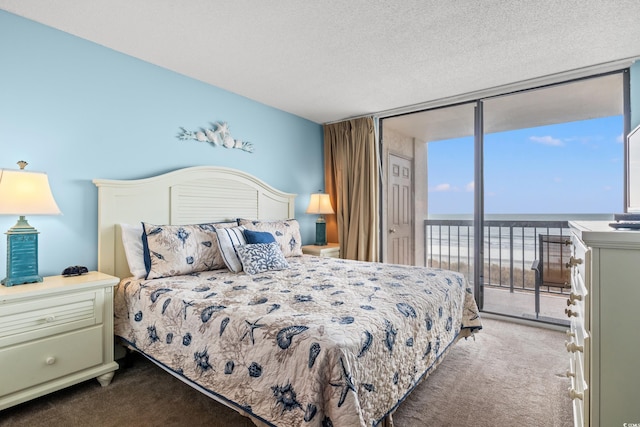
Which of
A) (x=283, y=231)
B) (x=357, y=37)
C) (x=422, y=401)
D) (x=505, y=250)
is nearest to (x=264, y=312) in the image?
(x=422, y=401)

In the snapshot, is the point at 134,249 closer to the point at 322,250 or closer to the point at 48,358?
the point at 48,358

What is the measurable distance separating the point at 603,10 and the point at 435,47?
984 mm

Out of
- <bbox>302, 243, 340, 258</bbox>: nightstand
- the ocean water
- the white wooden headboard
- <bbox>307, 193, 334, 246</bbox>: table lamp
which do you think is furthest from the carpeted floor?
<bbox>307, 193, 334, 246</bbox>: table lamp

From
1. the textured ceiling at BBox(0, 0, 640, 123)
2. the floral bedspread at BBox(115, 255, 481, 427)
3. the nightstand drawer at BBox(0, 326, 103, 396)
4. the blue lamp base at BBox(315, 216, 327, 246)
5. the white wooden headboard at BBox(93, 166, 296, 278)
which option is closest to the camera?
the floral bedspread at BBox(115, 255, 481, 427)

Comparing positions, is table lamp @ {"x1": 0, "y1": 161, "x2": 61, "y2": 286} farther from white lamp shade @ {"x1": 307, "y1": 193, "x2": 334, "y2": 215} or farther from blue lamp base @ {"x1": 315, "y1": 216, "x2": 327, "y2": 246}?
blue lamp base @ {"x1": 315, "y1": 216, "x2": 327, "y2": 246}

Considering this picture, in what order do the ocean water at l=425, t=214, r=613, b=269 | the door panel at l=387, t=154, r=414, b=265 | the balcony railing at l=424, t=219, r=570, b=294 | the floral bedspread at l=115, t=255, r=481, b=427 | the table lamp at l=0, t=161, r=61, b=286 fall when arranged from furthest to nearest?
1. the door panel at l=387, t=154, r=414, b=265
2. the ocean water at l=425, t=214, r=613, b=269
3. the balcony railing at l=424, t=219, r=570, b=294
4. the table lamp at l=0, t=161, r=61, b=286
5. the floral bedspread at l=115, t=255, r=481, b=427

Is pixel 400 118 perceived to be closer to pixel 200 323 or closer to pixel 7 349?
pixel 200 323

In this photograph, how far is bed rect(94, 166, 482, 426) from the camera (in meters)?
1.25

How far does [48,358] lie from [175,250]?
917 mm

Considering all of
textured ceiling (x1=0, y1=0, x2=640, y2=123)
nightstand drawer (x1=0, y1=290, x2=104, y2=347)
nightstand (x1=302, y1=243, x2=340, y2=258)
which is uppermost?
textured ceiling (x1=0, y1=0, x2=640, y2=123)

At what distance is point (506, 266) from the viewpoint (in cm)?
408

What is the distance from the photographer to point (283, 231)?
129 inches

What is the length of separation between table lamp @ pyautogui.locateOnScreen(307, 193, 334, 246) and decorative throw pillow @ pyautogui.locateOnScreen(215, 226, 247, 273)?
1489mm

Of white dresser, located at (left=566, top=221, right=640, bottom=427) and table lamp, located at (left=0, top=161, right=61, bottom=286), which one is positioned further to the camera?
table lamp, located at (left=0, top=161, right=61, bottom=286)
